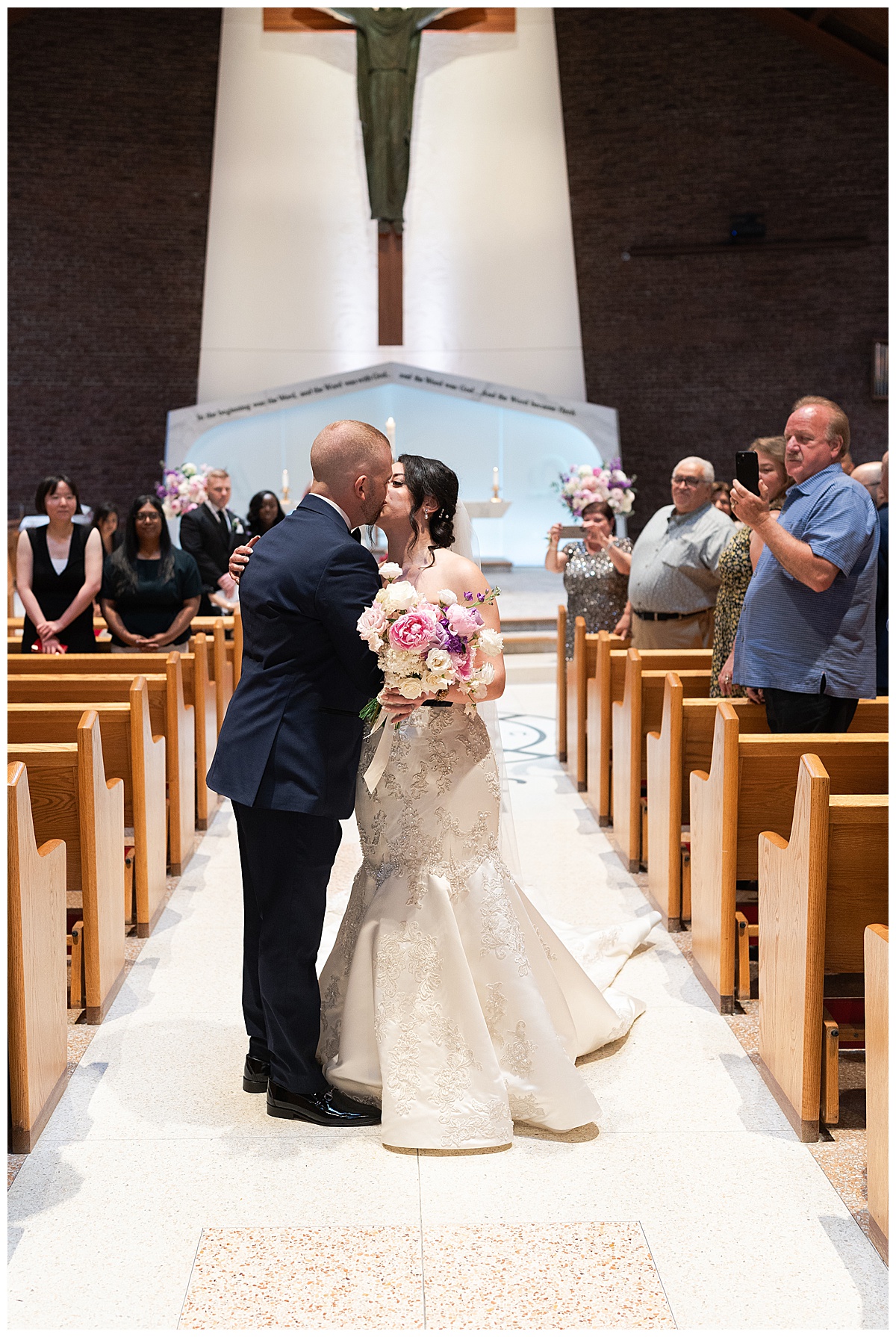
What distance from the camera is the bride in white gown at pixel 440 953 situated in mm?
2586

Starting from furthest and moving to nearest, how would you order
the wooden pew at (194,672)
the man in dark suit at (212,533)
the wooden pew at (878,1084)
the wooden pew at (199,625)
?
the man in dark suit at (212,533) < the wooden pew at (199,625) < the wooden pew at (194,672) < the wooden pew at (878,1084)

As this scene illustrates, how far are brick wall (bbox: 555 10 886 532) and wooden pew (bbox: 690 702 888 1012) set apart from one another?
11.0 metres

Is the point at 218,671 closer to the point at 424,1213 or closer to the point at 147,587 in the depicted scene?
the point at 147,587

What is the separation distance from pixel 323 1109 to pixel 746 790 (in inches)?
55.9

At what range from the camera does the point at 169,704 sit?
446 centimetres

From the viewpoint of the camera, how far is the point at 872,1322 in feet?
6.58

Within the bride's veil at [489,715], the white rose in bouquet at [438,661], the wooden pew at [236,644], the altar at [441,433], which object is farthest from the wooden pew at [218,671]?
the altar at [441,433]

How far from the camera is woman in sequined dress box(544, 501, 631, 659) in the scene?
6.45m

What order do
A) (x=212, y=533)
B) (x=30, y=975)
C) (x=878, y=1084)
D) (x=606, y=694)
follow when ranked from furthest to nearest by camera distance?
(x=212, y=533), (x=606, y=694), (x=30, y=975), (x=878, y=1084)

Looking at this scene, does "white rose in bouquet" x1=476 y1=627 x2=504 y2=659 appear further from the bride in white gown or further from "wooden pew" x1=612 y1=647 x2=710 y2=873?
"wooden pew" x1=612 y1=647 x2=710 y2=873

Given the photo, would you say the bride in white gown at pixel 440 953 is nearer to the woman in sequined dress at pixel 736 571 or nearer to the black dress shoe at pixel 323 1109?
the black dress shoe at pixel 323 1109

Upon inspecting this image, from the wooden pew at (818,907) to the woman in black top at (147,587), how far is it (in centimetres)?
374

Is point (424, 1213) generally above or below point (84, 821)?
below

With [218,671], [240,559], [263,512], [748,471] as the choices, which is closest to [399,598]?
[240,559]
